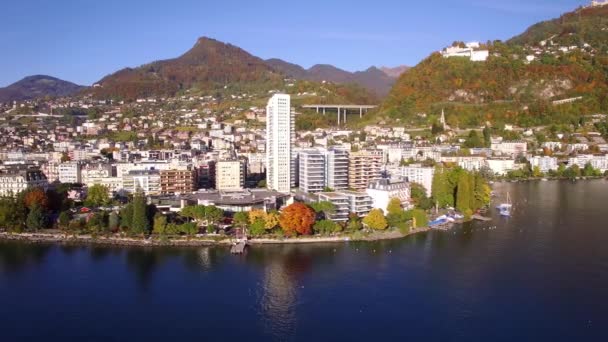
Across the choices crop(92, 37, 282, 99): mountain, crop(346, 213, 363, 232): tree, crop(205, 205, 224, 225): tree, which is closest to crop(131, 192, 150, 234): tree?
crop(205, 205, 224, 225): tree

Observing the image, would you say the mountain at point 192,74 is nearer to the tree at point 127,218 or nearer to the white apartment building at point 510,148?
the white apartment building at point 510,148

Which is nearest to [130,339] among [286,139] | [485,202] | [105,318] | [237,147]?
[105,318]

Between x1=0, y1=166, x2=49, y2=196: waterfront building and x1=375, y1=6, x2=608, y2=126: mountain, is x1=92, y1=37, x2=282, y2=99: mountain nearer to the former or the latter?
x1=375, y1=6, x2=608, y2=126: mountain

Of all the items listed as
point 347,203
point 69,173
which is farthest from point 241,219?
point 69,173

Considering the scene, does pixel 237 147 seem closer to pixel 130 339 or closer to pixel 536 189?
pixel 536 189

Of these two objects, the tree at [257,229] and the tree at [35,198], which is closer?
the tree at [257,229]

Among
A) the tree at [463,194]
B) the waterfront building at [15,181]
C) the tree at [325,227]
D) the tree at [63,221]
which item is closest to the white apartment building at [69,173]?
the waterfront building at [15,181]
